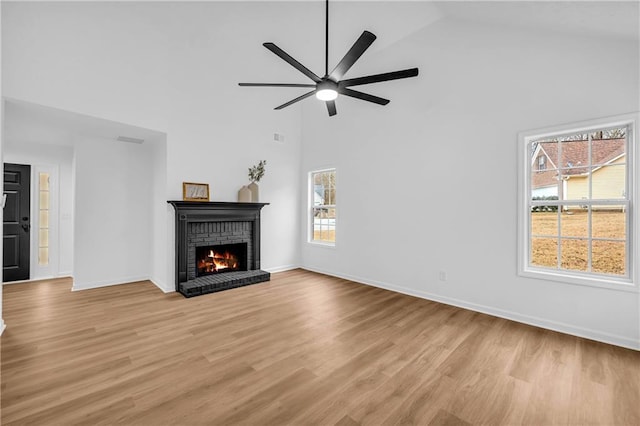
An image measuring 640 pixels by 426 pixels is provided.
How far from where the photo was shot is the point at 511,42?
10.4 feet

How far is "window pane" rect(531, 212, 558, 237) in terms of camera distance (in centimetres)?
312

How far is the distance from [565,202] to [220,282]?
4519mm

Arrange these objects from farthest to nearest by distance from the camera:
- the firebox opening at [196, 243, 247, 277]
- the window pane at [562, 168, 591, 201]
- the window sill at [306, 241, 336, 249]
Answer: the window sill at [306, 241, 336, 249] → the firebox opening at [196, 243, 247, 277] → the window pane at [562, 168, 591, 201]

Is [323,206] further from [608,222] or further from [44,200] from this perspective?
[44,200]

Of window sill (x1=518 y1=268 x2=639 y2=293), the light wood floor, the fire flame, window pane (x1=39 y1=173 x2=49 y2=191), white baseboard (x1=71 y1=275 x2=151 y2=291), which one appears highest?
window pane (x1=39 y1=173 x2=49 y2=191)

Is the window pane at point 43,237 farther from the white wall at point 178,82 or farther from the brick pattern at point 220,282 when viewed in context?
the brick pattern at point 220,282

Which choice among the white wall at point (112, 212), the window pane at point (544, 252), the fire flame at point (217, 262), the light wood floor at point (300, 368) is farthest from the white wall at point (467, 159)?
the white wall at point (112, 212)

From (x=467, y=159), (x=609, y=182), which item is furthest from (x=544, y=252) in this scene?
(x=467, y=159)

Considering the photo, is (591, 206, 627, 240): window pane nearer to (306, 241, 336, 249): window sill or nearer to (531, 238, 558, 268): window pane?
(531, 238, 558, 268): window pane

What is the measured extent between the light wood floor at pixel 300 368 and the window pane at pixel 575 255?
0.74 metres

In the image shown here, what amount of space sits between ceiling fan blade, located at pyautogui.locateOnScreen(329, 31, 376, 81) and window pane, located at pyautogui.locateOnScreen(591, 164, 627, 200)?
2698 millimetres

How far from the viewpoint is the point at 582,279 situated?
281 cm

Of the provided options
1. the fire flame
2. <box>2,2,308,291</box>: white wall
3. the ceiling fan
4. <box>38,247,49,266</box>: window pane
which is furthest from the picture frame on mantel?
<box>38,247,49,266</box>: window pane

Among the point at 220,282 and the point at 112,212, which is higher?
the point at 112,212
